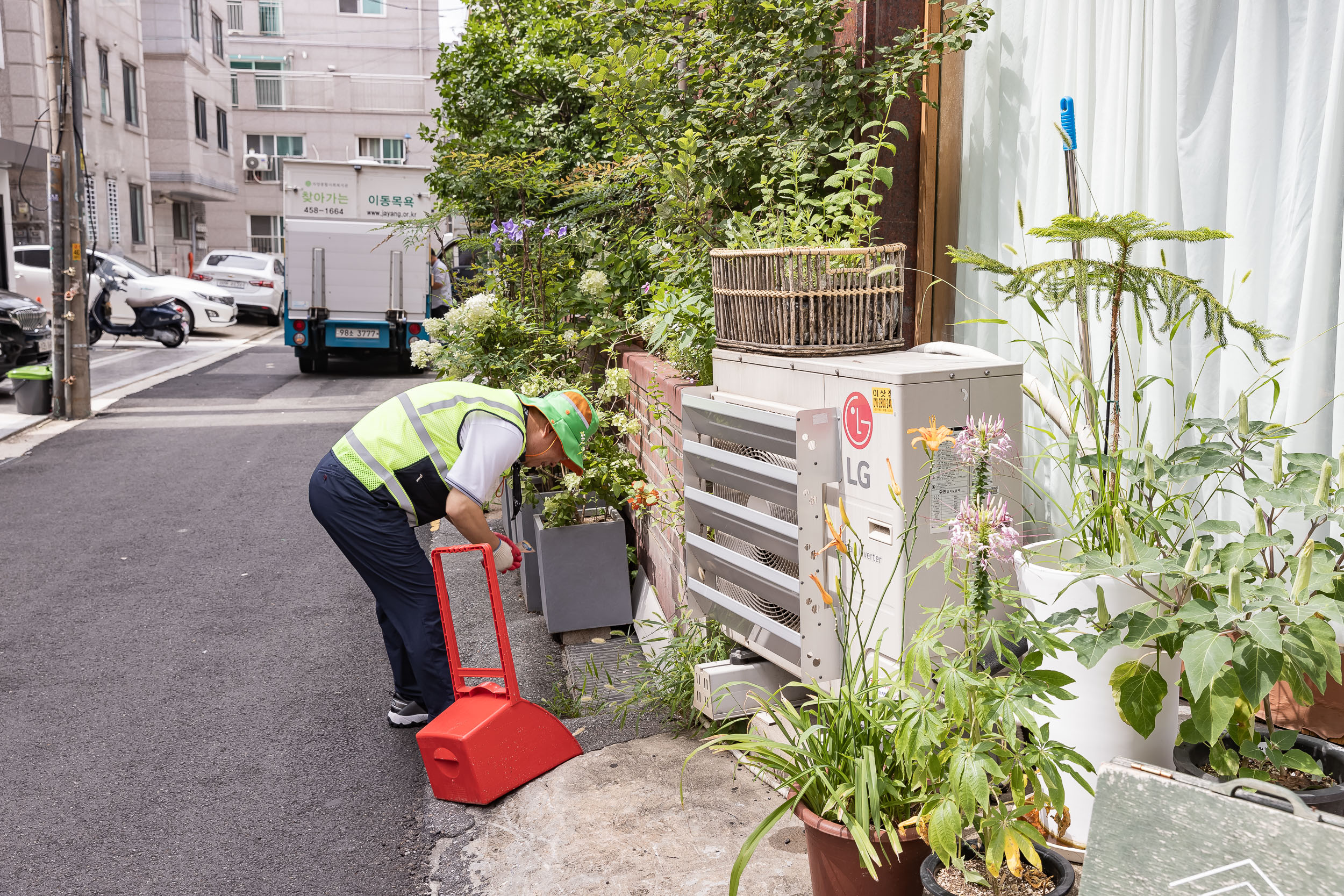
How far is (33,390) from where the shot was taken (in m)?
12.3

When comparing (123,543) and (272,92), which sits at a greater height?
(272,92)

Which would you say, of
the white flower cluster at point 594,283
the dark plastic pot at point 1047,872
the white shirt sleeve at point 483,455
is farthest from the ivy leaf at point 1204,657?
the white flower cluster at point 594,283

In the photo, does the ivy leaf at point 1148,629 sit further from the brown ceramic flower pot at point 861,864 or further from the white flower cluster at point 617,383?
the white flower cluster at point 617,383

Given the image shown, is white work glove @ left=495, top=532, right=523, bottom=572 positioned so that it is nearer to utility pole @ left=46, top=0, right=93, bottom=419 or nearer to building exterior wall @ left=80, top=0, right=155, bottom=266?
utility pole @ left=46, top=0, right=93, bottom=419

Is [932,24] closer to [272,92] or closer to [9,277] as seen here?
[9,277]

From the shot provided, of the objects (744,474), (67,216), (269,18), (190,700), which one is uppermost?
(269,18)

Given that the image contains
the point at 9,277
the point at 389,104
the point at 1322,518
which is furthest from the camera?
the point at 389,104

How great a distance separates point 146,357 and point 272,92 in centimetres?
2784

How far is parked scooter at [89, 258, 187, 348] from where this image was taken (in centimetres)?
2034

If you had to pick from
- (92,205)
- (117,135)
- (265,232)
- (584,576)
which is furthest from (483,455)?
(265,232)

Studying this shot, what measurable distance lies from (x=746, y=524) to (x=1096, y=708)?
124 centimetres

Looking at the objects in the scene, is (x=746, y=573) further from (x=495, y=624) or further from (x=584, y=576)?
(x=584, y=576)

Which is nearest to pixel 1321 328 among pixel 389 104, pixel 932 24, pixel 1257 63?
pixel 1257 63

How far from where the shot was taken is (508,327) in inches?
245
